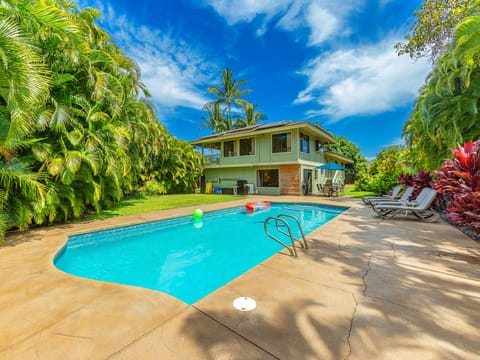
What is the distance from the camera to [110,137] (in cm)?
793

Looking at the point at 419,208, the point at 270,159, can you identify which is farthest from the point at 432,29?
the point at 270,159

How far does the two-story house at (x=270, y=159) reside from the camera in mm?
16906

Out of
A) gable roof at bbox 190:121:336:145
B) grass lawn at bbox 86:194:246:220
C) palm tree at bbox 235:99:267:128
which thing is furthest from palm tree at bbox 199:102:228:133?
grass lawn at bbox 86:194:246:220

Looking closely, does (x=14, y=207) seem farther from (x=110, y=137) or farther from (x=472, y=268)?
(x=472, y=268)

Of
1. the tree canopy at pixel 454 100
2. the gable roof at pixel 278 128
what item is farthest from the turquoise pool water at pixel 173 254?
the gable roof at pixel 278 128

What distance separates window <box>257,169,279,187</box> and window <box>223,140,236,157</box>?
3513 mm

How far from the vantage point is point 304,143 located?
1777 centimetres

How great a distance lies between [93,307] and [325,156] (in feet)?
76.2

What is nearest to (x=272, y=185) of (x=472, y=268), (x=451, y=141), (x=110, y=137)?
(x=451, y=141)

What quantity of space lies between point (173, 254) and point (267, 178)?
1410 cm

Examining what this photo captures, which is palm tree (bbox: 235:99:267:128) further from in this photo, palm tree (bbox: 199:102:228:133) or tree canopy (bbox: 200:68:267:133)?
palm tree (bbox: 199:102:228:133)

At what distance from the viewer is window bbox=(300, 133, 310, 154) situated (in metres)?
17.2

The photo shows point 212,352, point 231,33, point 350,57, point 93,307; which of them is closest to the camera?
point 212,352

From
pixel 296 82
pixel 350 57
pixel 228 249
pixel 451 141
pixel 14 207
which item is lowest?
pixel 228 249
